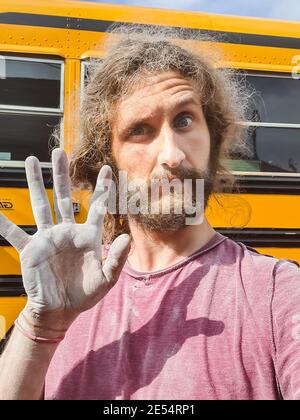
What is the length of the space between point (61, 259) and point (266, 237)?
6.54ft

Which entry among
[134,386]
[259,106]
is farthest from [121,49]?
[259,106]

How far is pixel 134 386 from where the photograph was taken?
975 millimetres

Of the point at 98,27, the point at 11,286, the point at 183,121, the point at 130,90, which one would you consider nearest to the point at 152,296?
the point at 183,121

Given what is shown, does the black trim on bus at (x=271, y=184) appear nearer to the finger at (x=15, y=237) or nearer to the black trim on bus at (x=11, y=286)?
the black trim on bus at (x=11, y=286)

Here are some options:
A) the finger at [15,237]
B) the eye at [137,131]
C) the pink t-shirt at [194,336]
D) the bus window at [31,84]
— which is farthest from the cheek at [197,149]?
the bus window at [31,84]

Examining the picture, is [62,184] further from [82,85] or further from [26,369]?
[82,85]

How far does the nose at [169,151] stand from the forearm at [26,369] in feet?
1.60

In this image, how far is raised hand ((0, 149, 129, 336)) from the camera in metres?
0.98

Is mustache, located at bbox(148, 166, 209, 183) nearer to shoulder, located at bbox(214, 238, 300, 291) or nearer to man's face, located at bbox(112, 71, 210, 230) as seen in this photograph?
man's face, located at bbox(112, 71, 210, 230)

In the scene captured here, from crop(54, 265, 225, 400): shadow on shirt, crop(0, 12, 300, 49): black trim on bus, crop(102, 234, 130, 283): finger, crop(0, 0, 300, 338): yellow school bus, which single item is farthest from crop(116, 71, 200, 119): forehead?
crop(0, 12, 300, 49): black trim on bus
